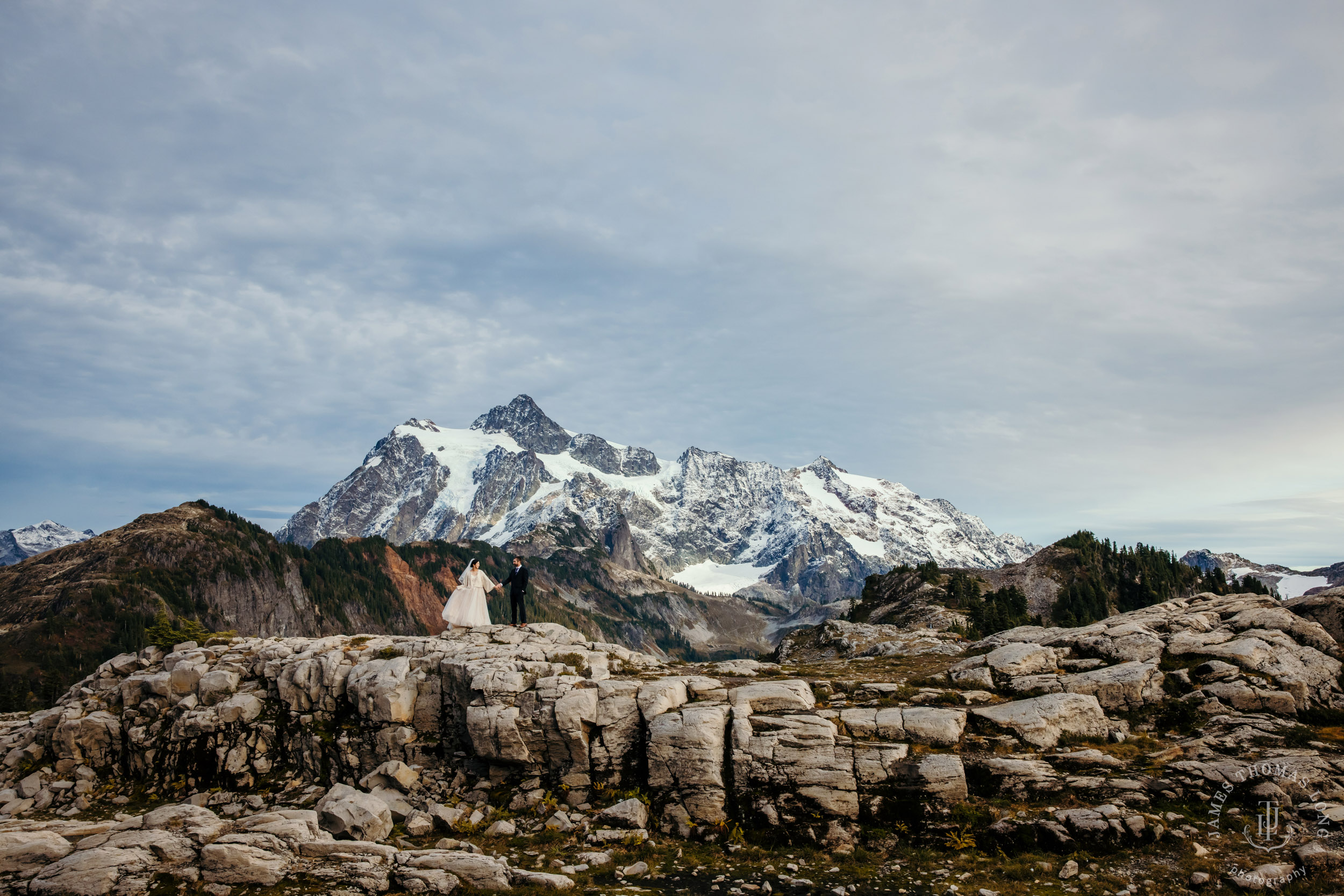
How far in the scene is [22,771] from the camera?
107 ft

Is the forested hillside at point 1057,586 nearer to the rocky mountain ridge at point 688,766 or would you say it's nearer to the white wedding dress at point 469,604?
the rocky mountain ridge at point 688,766

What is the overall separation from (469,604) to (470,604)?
46mm

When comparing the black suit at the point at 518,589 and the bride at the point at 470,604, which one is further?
the bride at the point at 470,604

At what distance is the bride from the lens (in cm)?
3975

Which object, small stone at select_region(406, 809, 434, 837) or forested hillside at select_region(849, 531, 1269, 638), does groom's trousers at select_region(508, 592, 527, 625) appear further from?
forested hillside at select_region(849, 531, 1269, 638)

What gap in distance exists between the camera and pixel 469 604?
40.1 meters

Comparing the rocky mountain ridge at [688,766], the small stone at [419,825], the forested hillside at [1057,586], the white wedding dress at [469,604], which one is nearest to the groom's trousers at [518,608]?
the white wedding dress at [469,604]

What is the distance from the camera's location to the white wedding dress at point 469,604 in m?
39.8

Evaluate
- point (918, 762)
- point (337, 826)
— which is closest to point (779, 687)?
point (918, 762)

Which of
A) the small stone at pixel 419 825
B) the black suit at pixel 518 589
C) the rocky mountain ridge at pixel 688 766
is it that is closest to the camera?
the rocky mountain ridge at pixel 688 766

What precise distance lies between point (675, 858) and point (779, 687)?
327 inches

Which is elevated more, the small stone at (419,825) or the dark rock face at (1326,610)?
the dark rock face at (1326,610)

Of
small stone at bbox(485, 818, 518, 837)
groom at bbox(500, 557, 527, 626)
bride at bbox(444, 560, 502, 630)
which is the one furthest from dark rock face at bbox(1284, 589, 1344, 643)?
bride at bbox(444, 560, 502, 630)

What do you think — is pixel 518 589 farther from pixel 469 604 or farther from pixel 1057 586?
pixel 1057 586
